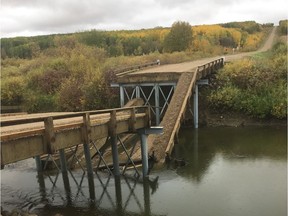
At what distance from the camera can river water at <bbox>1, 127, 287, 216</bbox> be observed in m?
11.7

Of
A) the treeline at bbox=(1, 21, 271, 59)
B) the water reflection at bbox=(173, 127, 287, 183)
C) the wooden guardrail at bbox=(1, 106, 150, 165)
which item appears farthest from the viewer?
the treeline at bbox=(1, 21, 271, 59)

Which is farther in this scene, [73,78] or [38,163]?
[73,78]

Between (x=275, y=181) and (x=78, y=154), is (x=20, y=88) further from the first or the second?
(x=275, y=181)

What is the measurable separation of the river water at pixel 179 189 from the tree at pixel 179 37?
32.1 m

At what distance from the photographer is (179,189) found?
13352 millimetres

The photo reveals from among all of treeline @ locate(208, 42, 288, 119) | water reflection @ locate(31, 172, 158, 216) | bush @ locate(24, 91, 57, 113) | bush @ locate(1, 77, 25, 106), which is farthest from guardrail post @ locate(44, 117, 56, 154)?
bush @ locate(1, 77, 25, 106)

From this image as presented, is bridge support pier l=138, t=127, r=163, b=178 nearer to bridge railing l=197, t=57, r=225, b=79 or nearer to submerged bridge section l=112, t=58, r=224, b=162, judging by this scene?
submerged bridge section l=112, t=58, r=224, b=162

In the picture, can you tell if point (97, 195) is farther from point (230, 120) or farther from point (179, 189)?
point (230, 120)

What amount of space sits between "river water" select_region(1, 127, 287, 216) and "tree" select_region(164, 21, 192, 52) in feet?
105

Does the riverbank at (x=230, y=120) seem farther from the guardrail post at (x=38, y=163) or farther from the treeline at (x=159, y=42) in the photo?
the treeline at (x=159, y=42)

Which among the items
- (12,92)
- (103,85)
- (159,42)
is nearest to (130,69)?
(103,85)

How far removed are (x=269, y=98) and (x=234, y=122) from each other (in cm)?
294

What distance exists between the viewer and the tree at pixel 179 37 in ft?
159

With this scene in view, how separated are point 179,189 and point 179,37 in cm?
3785
